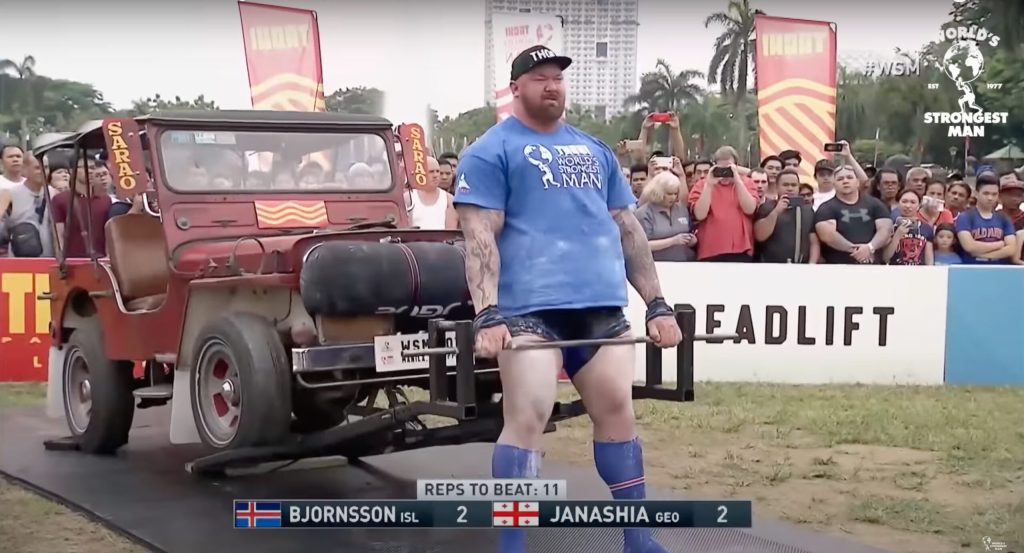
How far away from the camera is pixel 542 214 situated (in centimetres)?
398

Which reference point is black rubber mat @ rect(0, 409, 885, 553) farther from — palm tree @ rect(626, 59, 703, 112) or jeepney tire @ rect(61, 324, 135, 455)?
palm tree @ rect(626, 59, 703, 112)

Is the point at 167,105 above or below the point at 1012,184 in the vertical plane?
above

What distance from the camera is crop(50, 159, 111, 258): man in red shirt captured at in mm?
6562

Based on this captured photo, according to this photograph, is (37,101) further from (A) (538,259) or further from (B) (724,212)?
(B) (724,212)

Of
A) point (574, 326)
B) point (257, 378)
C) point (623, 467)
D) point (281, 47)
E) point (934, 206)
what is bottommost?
point (623, 467)

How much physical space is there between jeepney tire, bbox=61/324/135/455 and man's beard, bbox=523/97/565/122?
322 cm

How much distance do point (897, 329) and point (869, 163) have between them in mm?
2225

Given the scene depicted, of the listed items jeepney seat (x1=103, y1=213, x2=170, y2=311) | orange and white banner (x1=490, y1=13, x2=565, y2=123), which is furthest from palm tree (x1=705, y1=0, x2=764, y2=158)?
jeepney seat (x1=103, y1=213, x2=170, y2=311)

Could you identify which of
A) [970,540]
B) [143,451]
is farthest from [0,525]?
[970,540]

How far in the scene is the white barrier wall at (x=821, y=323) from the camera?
888cm

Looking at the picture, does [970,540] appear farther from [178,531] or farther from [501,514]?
[178,531]

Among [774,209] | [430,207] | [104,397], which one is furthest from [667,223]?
[104,397]

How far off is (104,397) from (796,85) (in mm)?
3593

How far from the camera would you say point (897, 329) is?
8.98 m
